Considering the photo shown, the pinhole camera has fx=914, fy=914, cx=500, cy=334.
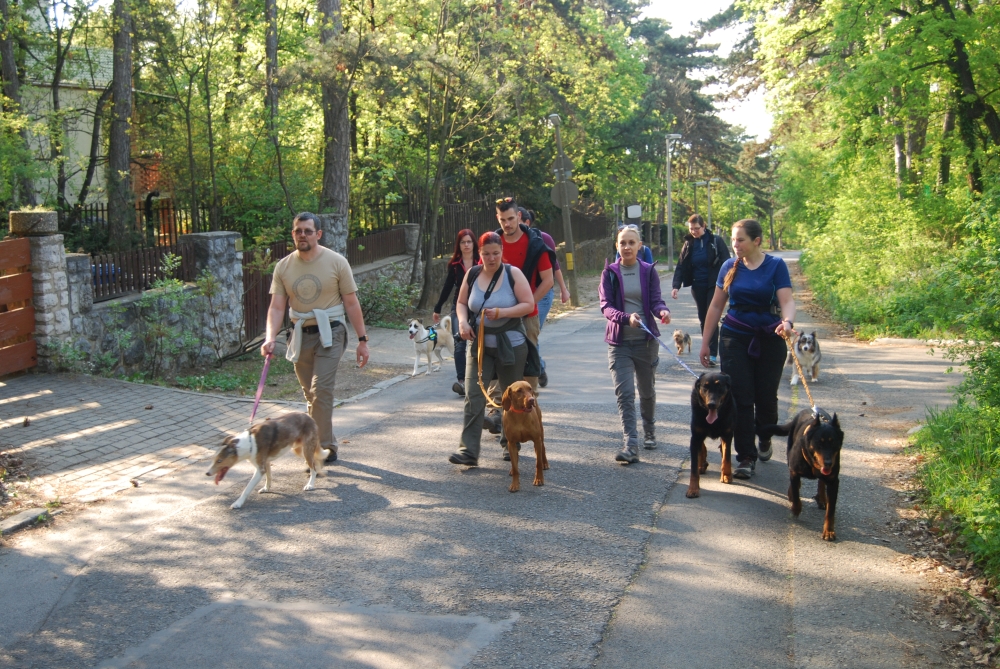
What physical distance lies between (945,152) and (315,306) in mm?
19933

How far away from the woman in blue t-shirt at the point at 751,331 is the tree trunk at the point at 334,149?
38.5 ft

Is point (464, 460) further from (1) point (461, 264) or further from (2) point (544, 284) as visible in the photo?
(1) point (461, 264)

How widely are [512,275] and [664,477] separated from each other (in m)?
2.00

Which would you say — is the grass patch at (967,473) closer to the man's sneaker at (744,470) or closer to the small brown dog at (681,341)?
the man's sneaker at (744,470)

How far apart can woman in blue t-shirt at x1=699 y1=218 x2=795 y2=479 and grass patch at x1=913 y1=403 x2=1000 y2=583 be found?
127 centimetres

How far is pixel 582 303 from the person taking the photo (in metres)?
25.2

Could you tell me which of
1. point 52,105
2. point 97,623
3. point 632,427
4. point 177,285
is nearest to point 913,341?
point 632,427

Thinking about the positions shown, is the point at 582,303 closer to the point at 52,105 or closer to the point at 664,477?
the point at 52,105

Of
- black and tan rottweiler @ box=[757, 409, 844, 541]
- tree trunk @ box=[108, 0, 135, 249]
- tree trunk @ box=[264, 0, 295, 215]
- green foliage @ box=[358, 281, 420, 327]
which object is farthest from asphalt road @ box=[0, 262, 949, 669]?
green foliage @ box=[358, 281, 420, 327]

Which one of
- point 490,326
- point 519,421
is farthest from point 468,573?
point 490,326

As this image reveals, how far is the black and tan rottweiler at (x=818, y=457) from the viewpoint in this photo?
559 centimetres

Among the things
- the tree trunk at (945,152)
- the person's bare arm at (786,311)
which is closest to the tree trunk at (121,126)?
the person's bare arm at (786,311)

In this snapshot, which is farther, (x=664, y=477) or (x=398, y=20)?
(x=398, y=20)

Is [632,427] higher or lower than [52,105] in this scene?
lower
